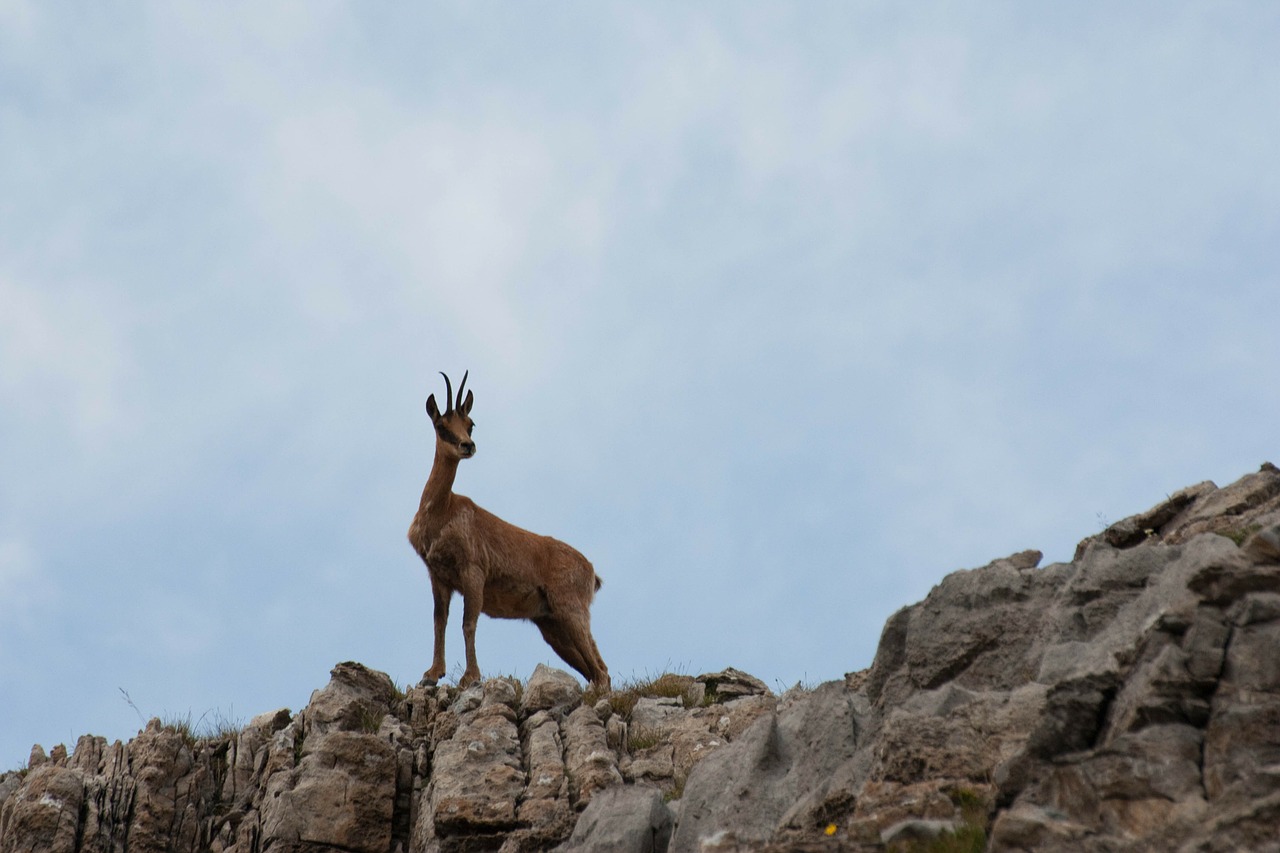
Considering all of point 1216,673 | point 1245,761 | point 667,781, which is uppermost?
point 667,781

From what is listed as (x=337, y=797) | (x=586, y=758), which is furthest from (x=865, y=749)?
(x=337, y=797)

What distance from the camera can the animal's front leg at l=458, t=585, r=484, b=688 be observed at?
14937 millimetres

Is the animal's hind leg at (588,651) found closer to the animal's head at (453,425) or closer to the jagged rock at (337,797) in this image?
the animal's head at (453,425)

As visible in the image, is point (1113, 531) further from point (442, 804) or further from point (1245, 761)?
point (442, 804)

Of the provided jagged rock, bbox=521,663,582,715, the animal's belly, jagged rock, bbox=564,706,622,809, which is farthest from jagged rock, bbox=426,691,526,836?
the animal's belly

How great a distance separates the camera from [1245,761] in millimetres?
4738

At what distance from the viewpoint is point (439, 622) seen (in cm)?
1566

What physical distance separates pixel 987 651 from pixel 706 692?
627 centimetres

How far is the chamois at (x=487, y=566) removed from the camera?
15.9 m

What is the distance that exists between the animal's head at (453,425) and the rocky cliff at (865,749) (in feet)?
12.2

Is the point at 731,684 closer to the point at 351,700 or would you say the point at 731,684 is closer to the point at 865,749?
the point at 351,700

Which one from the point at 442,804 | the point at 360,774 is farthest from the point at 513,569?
the point at 442,804

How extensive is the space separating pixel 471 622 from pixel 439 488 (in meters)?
1.86

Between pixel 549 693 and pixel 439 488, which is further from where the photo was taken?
pixel 439 488
